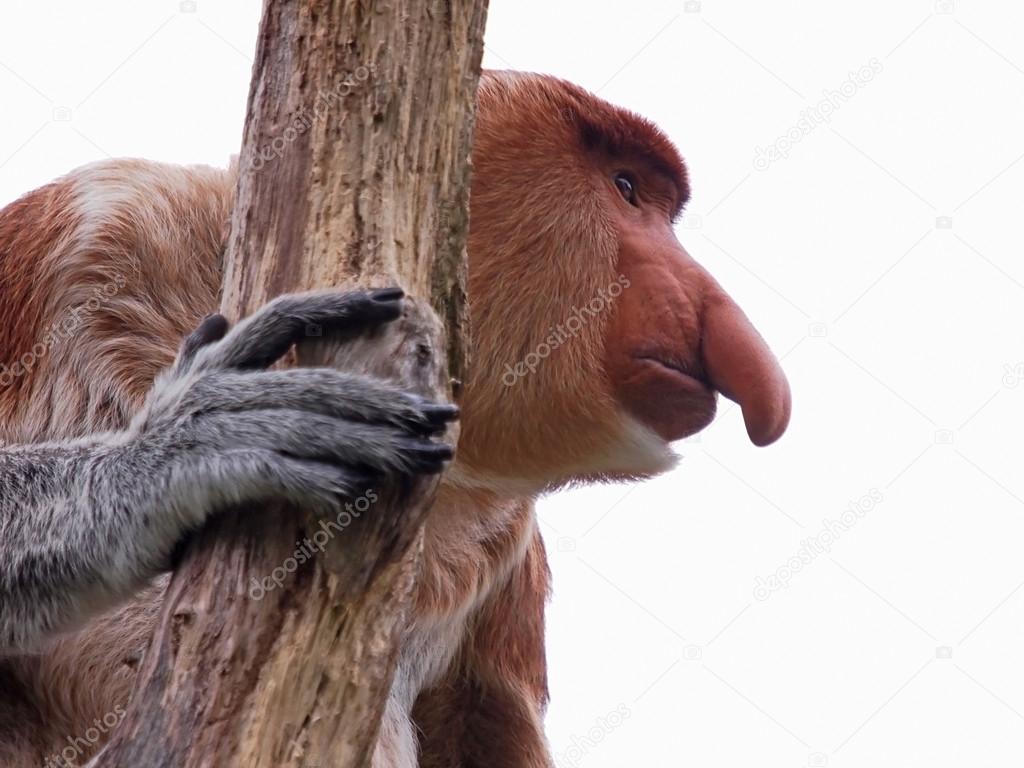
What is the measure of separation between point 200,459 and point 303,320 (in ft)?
1.57

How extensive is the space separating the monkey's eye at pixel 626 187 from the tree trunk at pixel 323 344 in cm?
165

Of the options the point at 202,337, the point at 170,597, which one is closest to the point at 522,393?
the point at 202,337

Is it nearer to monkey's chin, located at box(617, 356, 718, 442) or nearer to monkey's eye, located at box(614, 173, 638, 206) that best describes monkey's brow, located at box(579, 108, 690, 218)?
monkey's eye, located at box(614, 173, 638, 206)

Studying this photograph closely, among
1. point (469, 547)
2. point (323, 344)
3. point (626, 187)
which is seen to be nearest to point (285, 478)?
point (323, 344)

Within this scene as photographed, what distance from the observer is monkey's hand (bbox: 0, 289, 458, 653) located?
2.42 meters

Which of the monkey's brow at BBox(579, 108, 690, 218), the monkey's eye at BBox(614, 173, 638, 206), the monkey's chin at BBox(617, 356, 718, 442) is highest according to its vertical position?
the monkey's brow at BBox(579, 108, 690, 218)

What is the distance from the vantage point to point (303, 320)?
8.02 feet

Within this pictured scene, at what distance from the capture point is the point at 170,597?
7.74 ft

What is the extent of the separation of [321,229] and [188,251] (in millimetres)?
1476

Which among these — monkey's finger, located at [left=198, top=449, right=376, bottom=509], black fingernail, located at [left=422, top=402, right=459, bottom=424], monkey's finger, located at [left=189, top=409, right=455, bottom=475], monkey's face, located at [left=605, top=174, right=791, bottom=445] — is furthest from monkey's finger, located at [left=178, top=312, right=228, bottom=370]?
monkey's face, located at [left=605, top=174, right=791, bottom=445]

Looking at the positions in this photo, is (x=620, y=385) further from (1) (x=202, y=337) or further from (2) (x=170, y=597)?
(2) (x=170, y=597)

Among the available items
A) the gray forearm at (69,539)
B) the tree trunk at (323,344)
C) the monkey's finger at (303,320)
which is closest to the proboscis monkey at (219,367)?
the gray forearm at (69,539)

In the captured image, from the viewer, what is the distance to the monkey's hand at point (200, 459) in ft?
7.93

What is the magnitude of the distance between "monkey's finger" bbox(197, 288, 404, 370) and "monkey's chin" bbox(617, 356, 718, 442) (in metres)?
1.55
